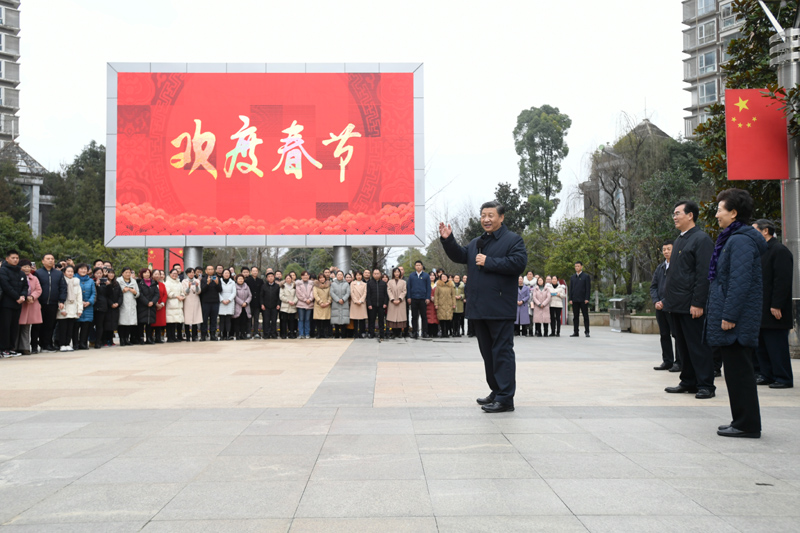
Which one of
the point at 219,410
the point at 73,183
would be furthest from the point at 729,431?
the point at 73,183

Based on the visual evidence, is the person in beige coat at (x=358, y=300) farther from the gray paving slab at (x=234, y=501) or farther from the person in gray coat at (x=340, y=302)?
the gray paving slab at (x=234, y=501)

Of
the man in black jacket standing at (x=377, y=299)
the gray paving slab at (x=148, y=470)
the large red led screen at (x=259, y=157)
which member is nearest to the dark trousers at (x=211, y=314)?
the man in black jacket standing at (x=377, y=299)

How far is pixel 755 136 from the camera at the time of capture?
8898 mm

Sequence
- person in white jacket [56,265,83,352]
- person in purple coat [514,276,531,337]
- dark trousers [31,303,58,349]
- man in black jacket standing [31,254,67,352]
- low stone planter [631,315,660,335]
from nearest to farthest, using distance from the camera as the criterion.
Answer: man in black jacket standing [31,254,67,352]
dark trousers [31,303,58,349]
person in white jacket [56,265,83,352]
person in purple coat [514,276,531,337]
low stone planter [631,315,660,335]

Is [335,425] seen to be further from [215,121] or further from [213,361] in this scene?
[215,121]

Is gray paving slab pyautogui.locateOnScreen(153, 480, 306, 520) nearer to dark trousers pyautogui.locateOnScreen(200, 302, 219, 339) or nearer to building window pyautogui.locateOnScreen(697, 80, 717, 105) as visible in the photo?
dark trousers pyautogui.locateOnScreen(200, 302, 219, 339)

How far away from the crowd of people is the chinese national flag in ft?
19.1

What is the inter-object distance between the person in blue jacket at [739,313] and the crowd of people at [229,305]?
8.38 m

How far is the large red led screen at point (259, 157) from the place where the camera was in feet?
68.1

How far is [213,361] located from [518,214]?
115ft

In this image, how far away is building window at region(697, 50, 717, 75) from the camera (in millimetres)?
43688

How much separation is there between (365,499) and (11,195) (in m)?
46.7

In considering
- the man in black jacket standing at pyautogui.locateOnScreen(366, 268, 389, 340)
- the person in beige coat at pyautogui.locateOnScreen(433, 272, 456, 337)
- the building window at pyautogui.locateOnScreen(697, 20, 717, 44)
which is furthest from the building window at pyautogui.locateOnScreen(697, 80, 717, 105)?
the man in black jacket standing at pyautogui.locateOnScreen(366, 268, 389, 340)

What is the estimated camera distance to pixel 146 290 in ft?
44.4
